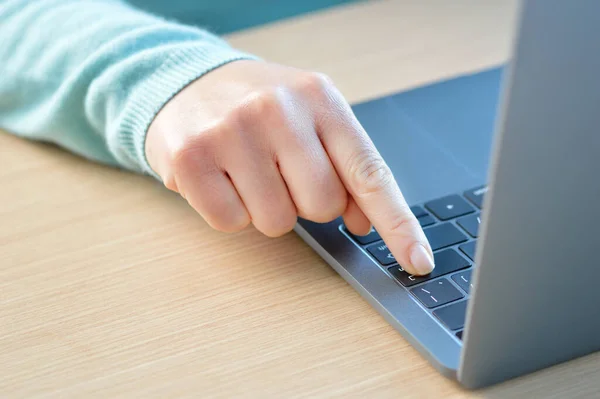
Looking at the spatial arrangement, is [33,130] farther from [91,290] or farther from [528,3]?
[528,3]

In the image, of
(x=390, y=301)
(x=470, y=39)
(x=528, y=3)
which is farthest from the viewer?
(x=470, y=39)

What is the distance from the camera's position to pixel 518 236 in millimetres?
330

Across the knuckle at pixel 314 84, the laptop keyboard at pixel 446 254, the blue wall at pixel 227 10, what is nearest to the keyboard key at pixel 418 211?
the laptop keyboard at pixel 446 254

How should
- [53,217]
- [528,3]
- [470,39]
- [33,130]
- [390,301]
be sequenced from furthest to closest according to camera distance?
[470,39] < [33,130] < [53,217] < [390,301] < [528,3]

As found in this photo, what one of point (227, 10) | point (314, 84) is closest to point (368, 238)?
point (314, 84)

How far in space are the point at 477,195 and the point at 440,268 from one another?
0.10 m

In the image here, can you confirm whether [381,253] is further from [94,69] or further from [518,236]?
[94,69]

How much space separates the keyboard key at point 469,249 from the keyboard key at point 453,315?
53 millimetres

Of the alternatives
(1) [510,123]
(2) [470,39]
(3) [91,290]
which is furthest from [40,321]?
(2) [470,39]

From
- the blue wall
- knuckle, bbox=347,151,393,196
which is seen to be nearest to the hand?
knuckle, bbox=347,151,393,196

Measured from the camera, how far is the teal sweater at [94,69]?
62 centimetres

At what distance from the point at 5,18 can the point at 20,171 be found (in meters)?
0.19

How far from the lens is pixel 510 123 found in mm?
294

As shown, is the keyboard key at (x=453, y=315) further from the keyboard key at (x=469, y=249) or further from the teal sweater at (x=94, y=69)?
the teal sweater at (x=94, y=69)
